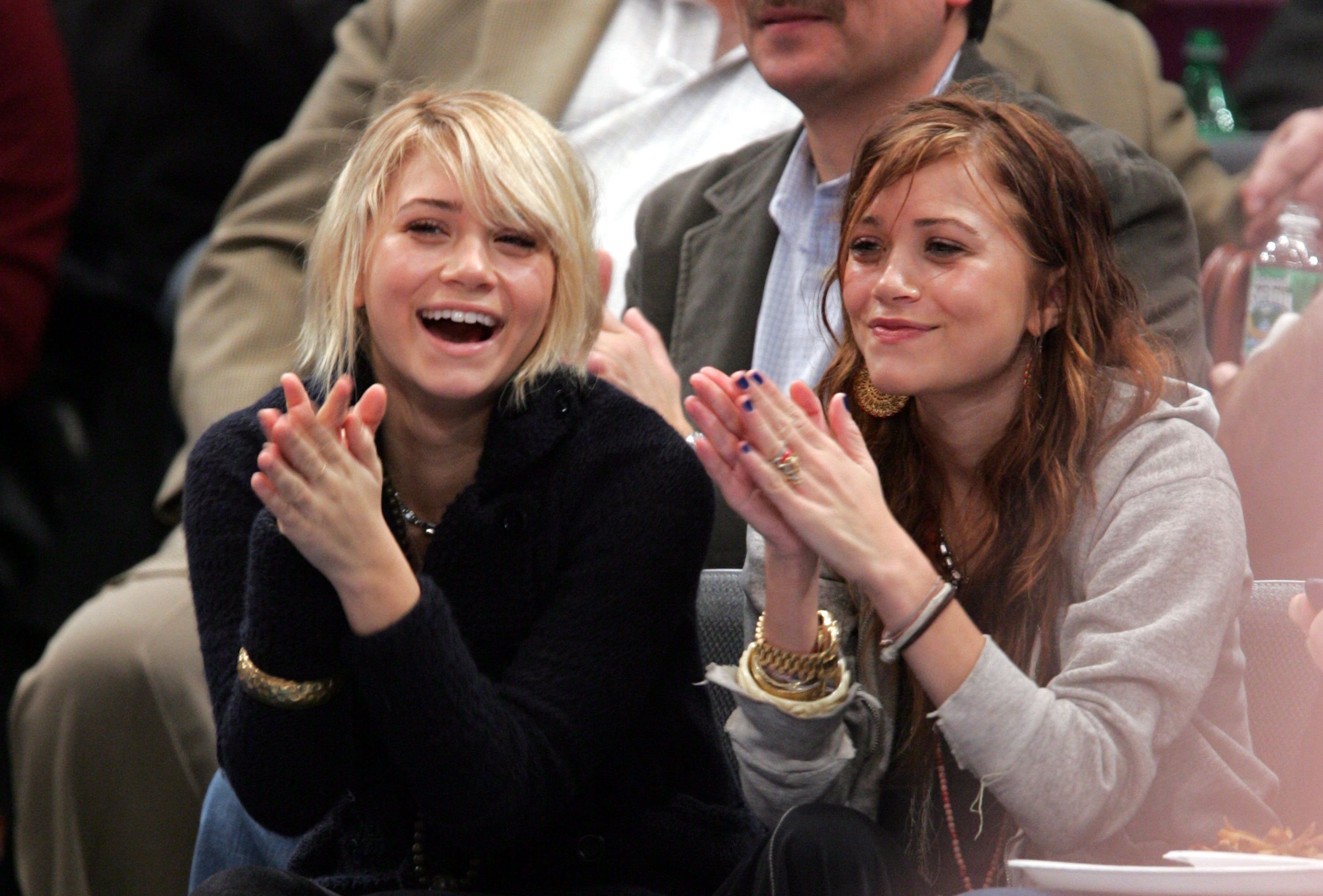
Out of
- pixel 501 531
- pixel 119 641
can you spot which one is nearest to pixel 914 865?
pixel 501 531

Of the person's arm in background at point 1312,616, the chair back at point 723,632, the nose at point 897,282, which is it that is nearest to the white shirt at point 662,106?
the chair back at point 723,632

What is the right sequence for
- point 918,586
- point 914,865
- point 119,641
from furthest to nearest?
1. point 119,641
2. point 914,865
3. point 918,586

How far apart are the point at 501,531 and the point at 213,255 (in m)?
1.44

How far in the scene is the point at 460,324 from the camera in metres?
1.73

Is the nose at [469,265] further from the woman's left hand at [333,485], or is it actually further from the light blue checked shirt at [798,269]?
the light blue checked shirt at [798,269]

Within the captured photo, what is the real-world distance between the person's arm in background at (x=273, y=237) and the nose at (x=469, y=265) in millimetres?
1130

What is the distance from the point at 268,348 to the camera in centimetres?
→ 279

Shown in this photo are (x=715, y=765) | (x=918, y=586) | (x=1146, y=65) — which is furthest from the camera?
(x=1146, y=65)

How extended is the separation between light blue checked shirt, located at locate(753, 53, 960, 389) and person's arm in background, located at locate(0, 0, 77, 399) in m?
1.50

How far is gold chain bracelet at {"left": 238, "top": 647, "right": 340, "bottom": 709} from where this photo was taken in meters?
1.53

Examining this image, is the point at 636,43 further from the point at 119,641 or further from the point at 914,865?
the point at 914,865

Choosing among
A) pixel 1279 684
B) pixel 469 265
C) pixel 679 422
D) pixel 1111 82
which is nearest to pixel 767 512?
pixel 469 265

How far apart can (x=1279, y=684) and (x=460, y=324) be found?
33.4 inches

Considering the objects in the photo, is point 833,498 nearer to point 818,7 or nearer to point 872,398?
point 872,398
